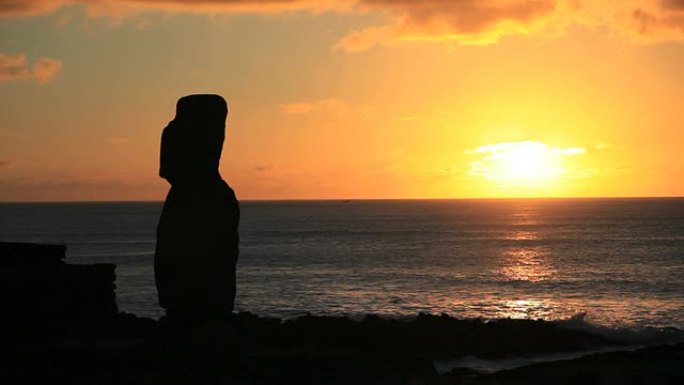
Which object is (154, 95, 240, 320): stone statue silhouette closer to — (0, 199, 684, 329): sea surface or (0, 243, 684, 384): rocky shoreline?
(0, 243, 684, 384): rocky shoreline

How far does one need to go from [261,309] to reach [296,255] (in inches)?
1929

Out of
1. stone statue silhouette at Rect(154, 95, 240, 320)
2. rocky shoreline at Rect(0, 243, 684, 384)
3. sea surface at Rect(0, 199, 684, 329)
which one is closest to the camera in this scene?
rocky shoreline at Rect(0, 243, 684, 384)

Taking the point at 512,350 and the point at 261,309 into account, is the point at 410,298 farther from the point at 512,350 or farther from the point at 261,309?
the point at 512,350

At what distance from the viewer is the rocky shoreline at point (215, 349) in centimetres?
2234

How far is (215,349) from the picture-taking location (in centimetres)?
2352

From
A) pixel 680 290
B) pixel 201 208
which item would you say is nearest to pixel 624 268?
pixel 680 290

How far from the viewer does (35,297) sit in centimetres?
2725

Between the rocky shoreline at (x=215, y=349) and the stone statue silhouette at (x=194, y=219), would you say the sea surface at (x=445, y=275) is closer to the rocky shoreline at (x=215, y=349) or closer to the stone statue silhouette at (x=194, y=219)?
the rocky shoreline at (x=215, y=349)

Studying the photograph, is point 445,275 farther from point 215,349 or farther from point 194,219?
point 215,349

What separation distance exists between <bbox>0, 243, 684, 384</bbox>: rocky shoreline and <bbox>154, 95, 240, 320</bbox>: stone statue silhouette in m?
0.95

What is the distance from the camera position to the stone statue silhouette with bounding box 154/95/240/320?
1112 inches

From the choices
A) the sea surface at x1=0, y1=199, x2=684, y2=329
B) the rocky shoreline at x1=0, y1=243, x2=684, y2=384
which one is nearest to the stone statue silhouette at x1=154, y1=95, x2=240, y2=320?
the rocky shoreline at x1=0, y1=243, x2=684, y2=384

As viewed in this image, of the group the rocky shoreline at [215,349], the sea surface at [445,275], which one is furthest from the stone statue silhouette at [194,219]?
the sea surface at [445,275]

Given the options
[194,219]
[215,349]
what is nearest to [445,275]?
[194,219]
